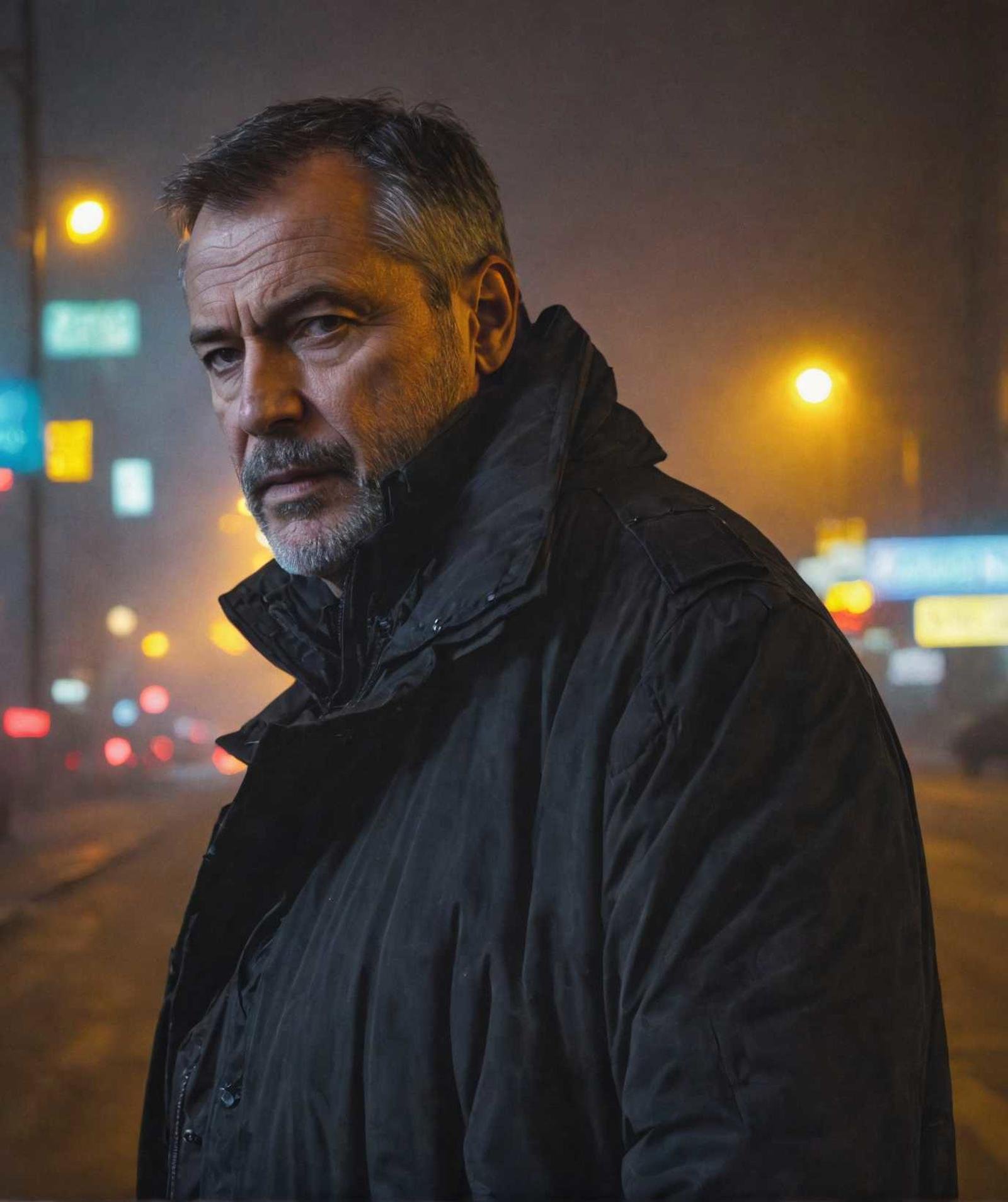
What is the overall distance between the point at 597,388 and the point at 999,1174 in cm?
315

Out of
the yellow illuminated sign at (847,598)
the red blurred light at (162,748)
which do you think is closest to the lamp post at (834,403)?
the yellow illuminated sign at (847,598)

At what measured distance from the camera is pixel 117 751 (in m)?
14.9

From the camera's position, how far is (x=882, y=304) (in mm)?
3055

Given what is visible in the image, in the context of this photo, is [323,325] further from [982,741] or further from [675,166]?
[982,741]

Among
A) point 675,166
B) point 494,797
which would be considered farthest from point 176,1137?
point 675,166

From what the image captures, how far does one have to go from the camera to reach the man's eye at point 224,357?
4.36ft

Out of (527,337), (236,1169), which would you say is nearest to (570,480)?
(527,337)

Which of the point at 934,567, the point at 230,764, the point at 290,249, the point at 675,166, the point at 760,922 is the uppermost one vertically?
the point at 675,166

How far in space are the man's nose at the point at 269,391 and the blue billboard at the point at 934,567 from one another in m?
3.13

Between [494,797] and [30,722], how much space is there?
4882mm

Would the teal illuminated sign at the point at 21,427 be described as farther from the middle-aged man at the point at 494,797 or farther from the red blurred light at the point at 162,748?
the red blurred light at the point at 162,748

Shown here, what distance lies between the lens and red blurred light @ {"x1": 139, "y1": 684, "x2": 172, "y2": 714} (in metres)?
14.0

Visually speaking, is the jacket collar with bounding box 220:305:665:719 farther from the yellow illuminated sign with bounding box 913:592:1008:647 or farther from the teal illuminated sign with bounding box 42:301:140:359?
the yellow illuminated sign with bounding box 913:592:1008:647

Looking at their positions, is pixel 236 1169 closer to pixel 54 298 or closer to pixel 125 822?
pixel 54 298
